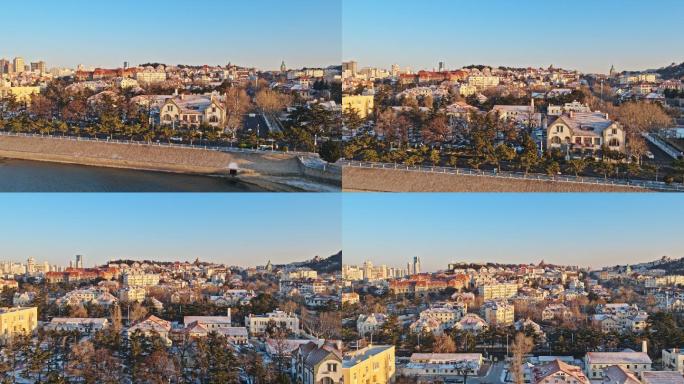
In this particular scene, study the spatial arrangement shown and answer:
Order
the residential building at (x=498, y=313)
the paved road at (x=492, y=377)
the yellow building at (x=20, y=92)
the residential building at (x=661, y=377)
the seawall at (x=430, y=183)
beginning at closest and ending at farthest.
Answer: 1. the residential building at (x=661, y=377)
2. the paved road at (x=492, y=377)
3. the residential building at (x=498, y=313)
4. the seawall at (x=430, y=183)
5. the yellow building at (x=20, y=92)

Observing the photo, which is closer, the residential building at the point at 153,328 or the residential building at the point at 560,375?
the residential building at the point at 560,375

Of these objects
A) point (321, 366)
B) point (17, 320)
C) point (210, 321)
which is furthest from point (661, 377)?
point (17, 320)

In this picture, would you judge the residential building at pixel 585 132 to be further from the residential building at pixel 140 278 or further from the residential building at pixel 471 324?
the residential building at pixel 140 278

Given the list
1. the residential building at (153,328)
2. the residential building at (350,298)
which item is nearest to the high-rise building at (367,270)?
the residential building at (350,298)

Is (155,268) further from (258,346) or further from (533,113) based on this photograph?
(533,113)

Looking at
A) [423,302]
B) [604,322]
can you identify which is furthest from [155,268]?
[604,322]

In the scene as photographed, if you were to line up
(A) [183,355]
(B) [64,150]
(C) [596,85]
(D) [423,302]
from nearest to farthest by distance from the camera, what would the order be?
(A) [183,355] → (D) [423,302] → (C) [596,85] → (B) [64,150]
